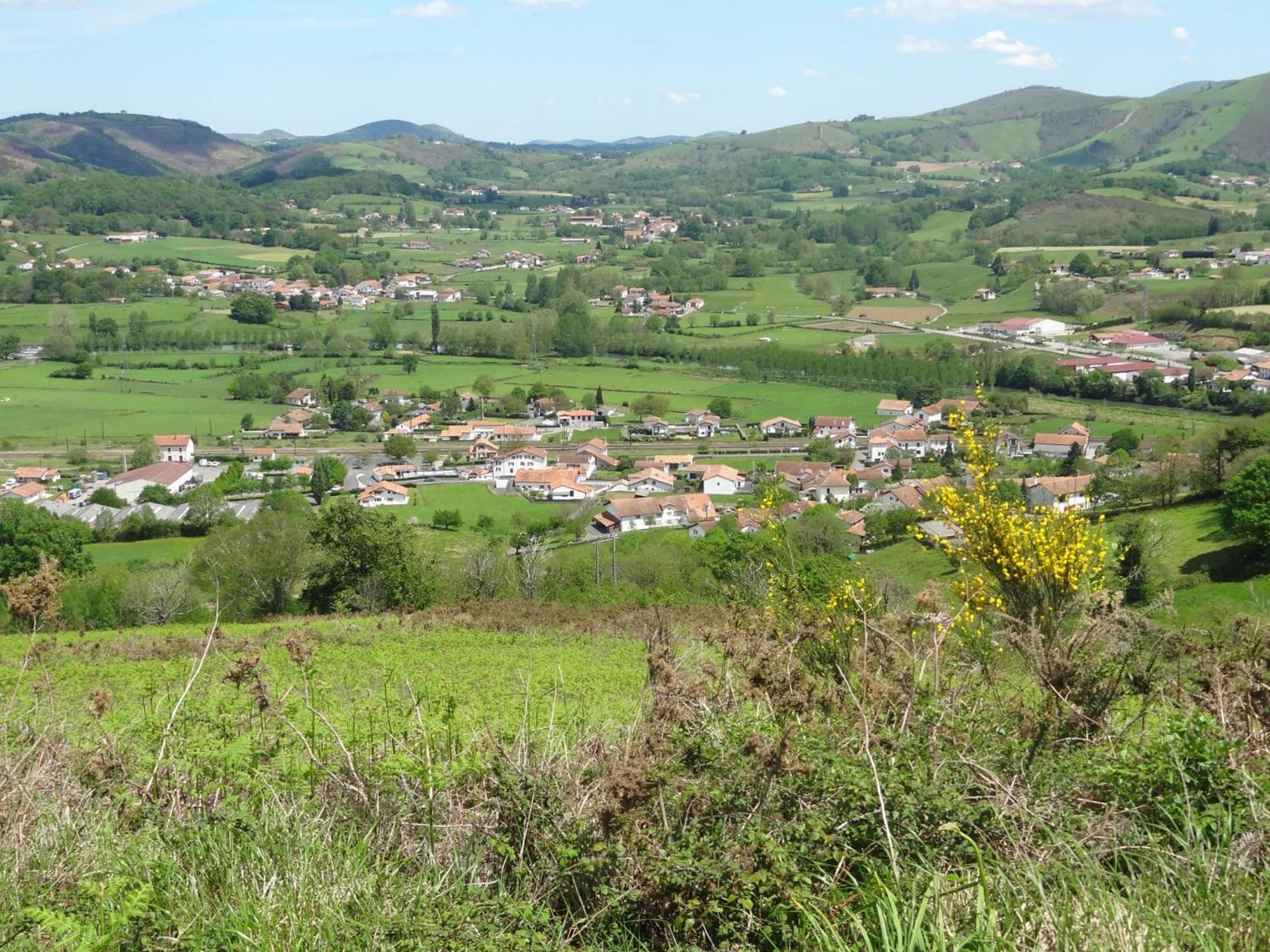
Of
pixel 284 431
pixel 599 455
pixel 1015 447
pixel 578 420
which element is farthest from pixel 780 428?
pixel 284 431

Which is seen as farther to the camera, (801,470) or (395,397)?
(395,397)

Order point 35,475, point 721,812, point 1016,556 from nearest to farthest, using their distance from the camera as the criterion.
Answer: point 721,812 → point 1016,556 → point 35,475

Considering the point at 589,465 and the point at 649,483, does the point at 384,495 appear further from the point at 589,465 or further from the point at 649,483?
the point at 649,483

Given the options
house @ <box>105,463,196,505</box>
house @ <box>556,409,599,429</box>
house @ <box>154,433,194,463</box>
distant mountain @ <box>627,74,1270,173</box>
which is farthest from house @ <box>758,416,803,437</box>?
distant mountain @ <box>627,74,1270,173</box>

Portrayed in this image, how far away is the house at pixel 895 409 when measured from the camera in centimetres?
4238

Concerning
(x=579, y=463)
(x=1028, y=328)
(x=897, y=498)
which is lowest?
(x=579, y=463)

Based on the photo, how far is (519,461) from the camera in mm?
36094

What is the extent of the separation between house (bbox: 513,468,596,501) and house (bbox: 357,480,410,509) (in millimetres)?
3799

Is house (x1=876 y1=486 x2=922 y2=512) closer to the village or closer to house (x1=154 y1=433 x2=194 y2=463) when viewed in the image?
the village

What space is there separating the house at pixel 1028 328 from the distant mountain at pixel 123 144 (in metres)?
107

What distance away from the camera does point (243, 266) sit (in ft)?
257

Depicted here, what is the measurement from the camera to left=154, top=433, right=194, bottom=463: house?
117 feet

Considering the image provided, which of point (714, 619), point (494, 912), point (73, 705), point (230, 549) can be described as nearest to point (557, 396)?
point (230, 549)

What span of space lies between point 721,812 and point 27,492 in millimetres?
32541
